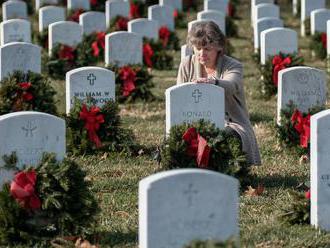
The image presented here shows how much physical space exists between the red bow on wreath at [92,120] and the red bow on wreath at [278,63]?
11.3 ft

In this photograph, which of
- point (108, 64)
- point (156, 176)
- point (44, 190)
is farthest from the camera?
point (108, 64)

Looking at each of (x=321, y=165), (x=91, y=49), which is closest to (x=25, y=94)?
(x=91, y=49)


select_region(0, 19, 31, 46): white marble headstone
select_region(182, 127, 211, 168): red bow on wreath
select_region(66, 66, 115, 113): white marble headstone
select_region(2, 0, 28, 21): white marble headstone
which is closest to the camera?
select_region(182, 127, 211, 168): red bow on wreath

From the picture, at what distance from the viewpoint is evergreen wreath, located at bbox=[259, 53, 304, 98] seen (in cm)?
1378

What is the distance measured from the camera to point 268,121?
1266 cm

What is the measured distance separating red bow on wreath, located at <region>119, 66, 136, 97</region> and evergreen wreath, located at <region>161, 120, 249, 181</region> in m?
5.06

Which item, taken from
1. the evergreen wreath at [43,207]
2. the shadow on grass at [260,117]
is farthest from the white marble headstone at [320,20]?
the evergreen wreath at [43,207]

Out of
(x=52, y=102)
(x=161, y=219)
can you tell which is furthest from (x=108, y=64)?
(x=161, y=219)

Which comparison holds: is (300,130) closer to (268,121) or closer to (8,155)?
(268,121)

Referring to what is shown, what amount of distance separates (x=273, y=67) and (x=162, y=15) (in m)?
6.84

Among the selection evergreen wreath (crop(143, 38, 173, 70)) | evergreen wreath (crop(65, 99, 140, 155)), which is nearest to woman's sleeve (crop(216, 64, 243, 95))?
evergreen wreath (crop(65, 99, 140, 155))

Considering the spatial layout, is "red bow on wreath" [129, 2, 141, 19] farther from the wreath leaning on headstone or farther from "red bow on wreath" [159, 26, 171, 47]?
the wreath leaning on headstone

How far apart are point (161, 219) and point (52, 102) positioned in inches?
250

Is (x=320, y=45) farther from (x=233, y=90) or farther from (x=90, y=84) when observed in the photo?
(x=233, y=90)
